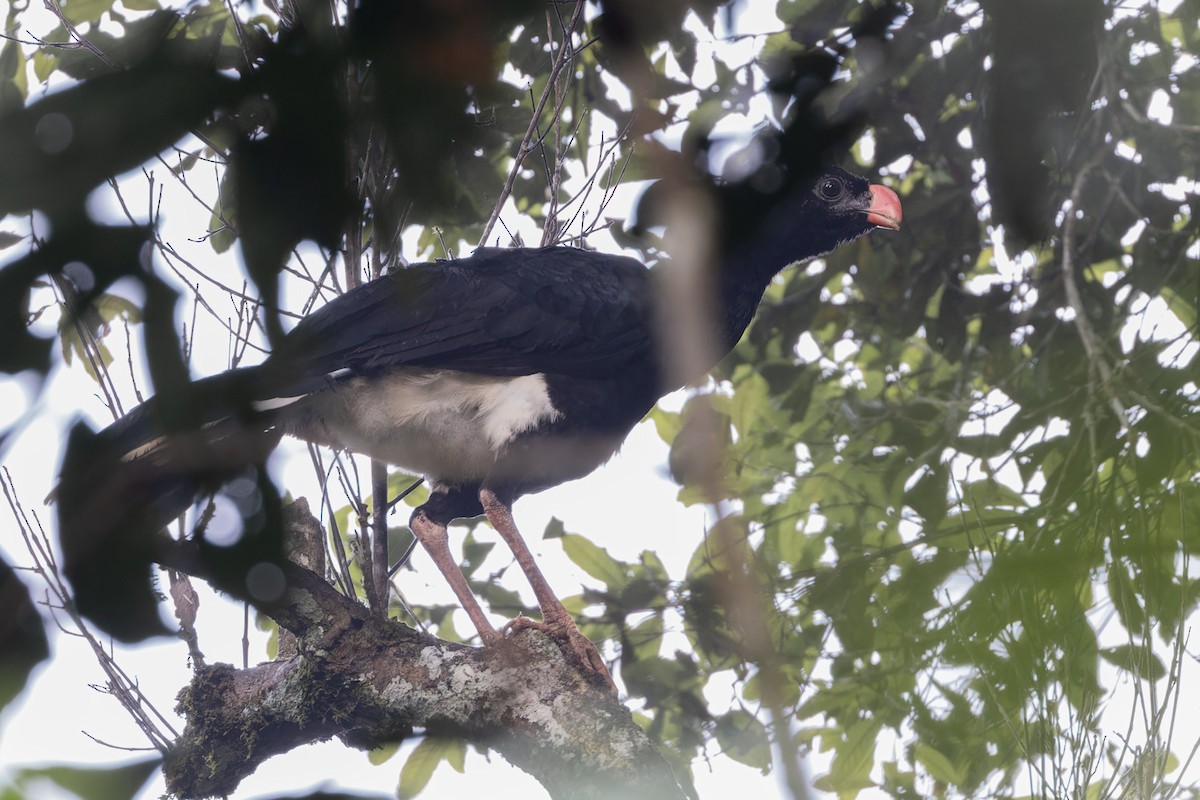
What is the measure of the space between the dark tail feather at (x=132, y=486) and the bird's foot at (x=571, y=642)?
1.62 meters

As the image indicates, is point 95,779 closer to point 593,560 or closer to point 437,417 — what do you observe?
point 437,417

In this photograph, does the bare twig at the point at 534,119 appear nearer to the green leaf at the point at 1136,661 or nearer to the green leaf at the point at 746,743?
the green leaf at the point at 1136,661

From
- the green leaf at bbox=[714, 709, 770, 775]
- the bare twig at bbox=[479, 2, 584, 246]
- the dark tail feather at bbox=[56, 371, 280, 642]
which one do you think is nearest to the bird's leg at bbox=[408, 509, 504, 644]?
the green leaf at bbox=[714, 709, 770, 775]

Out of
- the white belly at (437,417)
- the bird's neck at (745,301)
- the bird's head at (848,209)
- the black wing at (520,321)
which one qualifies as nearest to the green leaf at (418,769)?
the white belly at (437,417)

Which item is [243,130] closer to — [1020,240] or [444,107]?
[444,107]

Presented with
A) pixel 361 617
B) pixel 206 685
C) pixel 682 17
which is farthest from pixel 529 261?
pixel 682 17

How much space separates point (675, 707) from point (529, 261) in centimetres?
143

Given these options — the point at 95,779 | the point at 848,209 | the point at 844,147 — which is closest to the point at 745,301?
the point at 848,209

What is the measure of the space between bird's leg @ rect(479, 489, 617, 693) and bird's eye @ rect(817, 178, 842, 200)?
4.09 ft

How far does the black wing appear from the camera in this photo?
251 centimetres

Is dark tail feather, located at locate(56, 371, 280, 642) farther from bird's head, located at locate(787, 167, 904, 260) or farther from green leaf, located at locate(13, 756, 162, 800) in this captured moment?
bird's head, located at locate(787, 167, 904, 260)

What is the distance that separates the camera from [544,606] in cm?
262

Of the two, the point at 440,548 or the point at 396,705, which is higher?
the point at 440,548

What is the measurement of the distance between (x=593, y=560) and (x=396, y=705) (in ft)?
3.09
